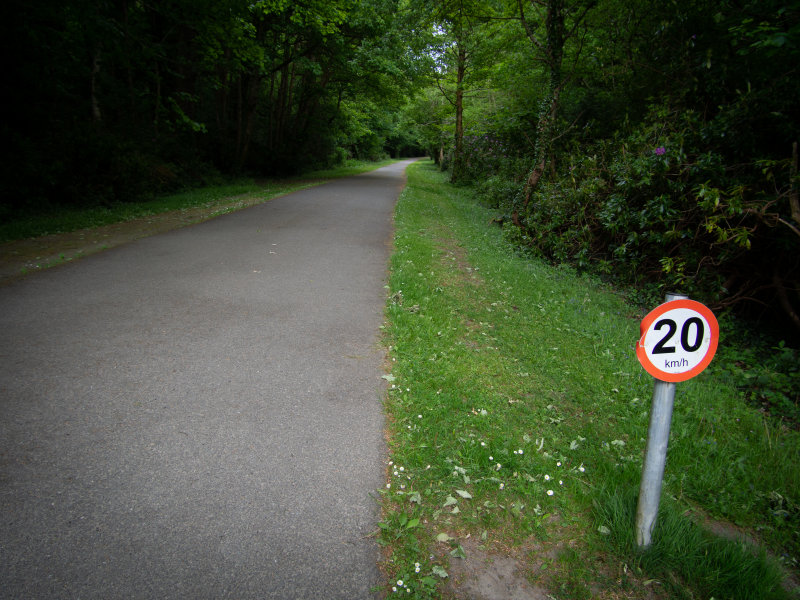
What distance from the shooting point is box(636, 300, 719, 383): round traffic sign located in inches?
85.7

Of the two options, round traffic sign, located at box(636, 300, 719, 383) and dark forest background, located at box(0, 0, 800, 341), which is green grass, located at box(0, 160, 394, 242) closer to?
dark forest background, located at box(0, 0, 800, 341)

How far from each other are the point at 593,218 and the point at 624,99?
4.97 metres

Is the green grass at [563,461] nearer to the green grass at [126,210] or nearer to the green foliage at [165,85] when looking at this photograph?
the green grass at [126,210]

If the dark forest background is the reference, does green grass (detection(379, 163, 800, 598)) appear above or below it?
below

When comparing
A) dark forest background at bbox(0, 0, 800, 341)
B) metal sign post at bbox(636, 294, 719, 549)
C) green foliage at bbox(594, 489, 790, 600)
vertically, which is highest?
dark forest background at bbox(0, 0, 800, 341)

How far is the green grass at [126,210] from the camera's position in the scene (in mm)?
8612

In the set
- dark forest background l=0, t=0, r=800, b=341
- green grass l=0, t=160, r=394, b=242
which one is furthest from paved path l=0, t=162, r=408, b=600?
dark forest background l=0, t=0, r=800, b=341

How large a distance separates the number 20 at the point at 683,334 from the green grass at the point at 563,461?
3.61 ft

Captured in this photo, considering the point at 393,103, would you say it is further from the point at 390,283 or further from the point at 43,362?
the point at 43,362

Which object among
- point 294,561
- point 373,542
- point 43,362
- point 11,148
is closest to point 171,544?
point 294,561

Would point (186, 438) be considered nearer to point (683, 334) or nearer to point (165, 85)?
point (683, 334)

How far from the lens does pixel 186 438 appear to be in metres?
3.06

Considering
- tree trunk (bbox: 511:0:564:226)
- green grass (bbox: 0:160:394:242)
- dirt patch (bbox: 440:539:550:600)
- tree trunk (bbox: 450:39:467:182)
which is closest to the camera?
dirt patch (bbox: 440:539:550:600)

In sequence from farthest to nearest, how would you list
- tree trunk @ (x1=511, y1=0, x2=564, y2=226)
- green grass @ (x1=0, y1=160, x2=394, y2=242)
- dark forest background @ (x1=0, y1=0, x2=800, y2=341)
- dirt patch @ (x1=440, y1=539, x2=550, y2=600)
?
tree trunk @ (x1=511, y1=0, x2=564, y2=226)
green grass @ (x1=0, y1=160, x2=394, y2=242)
dark forest background @ (x1=0, y1=0, x2=800, y2=341)
dirt patch @ (x1=440, y1=539, x2=550, y2=600)
